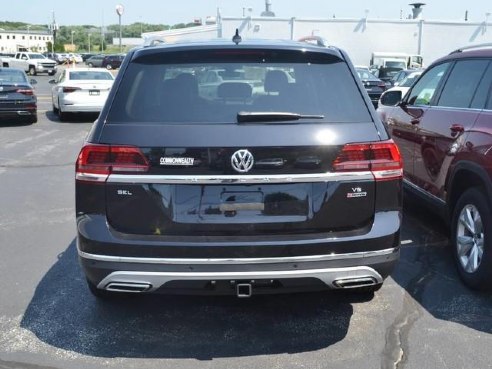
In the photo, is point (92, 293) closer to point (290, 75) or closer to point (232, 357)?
point (232, 357)

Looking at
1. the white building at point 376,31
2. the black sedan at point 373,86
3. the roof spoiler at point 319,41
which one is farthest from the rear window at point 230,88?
the white building at point 376,31

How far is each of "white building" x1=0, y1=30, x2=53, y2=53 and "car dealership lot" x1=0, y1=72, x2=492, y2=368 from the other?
133 m

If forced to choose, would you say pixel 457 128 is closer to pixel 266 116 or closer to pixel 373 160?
pixel 373 160

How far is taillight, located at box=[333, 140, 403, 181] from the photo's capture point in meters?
3.33

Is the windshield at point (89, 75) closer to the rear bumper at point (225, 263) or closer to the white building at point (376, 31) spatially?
the rear bumper at point (225, 263)

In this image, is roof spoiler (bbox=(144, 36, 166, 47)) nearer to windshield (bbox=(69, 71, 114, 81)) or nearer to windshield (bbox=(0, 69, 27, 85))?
windshield (bbox=(0, 69, 27, 85))

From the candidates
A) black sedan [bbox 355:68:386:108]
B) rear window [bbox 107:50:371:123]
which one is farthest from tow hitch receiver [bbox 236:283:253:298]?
black sedan [bbox 355:68:386:108]

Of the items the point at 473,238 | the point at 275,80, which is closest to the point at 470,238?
the point at 473,238

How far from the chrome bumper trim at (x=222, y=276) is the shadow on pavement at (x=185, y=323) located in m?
0.52

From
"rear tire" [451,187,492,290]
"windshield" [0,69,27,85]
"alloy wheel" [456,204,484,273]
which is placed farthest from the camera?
"windshield" [0,69,27,85]

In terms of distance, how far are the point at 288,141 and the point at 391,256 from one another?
92cm

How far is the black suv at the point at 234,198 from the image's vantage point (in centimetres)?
324

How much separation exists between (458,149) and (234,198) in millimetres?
2262

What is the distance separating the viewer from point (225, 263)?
3.24m
